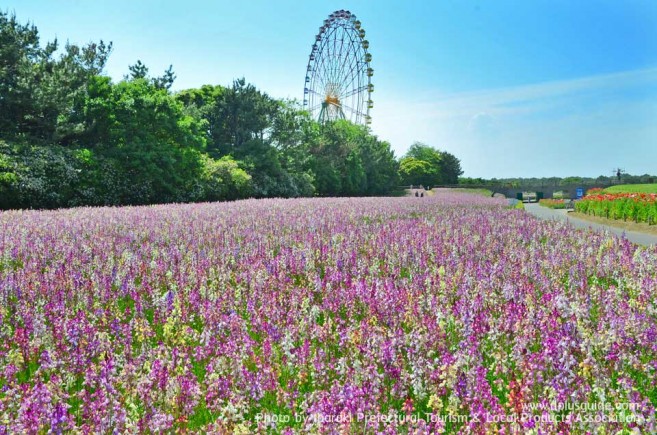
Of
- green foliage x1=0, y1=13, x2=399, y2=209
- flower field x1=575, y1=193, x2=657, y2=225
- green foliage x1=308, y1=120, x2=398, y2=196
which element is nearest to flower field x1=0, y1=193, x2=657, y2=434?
flower field x1=575, y1=193, x2=657, y2=225

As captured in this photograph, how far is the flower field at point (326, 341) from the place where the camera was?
2990mm

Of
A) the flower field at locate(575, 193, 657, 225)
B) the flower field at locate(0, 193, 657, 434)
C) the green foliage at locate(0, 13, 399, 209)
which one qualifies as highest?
the green foliage at locate(0, 13, 399, 209)

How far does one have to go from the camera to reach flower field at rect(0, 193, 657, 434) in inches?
118

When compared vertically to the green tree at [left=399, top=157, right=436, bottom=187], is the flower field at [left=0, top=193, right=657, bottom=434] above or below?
below

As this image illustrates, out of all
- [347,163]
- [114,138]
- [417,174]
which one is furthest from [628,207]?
[417,174]

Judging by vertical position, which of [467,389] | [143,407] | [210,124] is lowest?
[143,407]

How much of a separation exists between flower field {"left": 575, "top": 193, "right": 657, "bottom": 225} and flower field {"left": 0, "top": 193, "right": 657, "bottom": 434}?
52.9ft

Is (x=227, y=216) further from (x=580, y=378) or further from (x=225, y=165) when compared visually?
(x=225, y=165)

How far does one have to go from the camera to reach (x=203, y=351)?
14.3ft

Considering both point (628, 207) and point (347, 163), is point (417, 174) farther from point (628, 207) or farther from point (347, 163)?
point (628, 207)

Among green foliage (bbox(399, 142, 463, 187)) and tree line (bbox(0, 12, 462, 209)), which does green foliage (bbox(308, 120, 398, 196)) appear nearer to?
tree line (bbox(0, 12, 462, 209))

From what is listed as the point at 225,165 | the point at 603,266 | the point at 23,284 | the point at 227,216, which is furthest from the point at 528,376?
the point at 225,165

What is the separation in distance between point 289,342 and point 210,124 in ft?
156

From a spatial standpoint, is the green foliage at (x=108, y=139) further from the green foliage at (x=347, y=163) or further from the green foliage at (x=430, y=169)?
the green foliage at (x=430, y=169)
